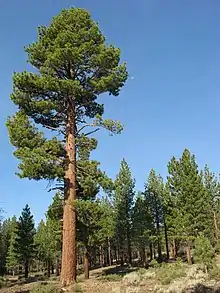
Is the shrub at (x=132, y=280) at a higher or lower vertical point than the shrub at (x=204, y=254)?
lower

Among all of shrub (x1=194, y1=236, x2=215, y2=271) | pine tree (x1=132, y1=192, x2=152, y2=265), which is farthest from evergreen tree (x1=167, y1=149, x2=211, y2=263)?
shrub (x1=194, y1=236, x2=215, y2=271)

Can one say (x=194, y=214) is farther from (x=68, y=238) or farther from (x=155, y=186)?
(x=68, y=238)

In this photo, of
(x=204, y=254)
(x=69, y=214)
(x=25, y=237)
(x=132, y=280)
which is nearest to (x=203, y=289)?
(x=132, y=280)

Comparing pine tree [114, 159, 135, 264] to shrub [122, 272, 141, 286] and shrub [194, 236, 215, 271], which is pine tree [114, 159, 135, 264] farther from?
shrub [122, 272, 141, 286]

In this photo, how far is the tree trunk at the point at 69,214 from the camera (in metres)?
12.8

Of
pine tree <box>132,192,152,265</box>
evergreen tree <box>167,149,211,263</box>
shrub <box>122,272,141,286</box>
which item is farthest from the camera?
pine tree <box>132,192,152,265</box>

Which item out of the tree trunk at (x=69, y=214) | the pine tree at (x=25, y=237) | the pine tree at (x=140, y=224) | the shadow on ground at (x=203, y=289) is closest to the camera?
the shadow on ground at (x=203, y=289)

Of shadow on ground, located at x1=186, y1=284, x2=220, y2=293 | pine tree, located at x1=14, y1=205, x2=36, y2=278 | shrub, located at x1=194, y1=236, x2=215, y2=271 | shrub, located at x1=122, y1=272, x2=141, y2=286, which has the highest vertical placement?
pine tree, located at x1=14, y1=205, x2=36, y2=278

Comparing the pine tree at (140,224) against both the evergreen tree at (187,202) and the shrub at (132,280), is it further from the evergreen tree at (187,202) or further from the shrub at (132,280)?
the shrub at (132,280)

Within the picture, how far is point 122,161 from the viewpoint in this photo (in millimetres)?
49406

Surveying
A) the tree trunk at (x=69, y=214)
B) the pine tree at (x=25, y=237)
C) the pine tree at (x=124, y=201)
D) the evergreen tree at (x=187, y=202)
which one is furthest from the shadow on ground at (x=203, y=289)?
the pine tree at (x=25, y=237)

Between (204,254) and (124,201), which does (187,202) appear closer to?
(124,201)

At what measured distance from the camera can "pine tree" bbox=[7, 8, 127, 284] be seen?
46.3 ft

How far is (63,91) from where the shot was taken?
14961 mm
